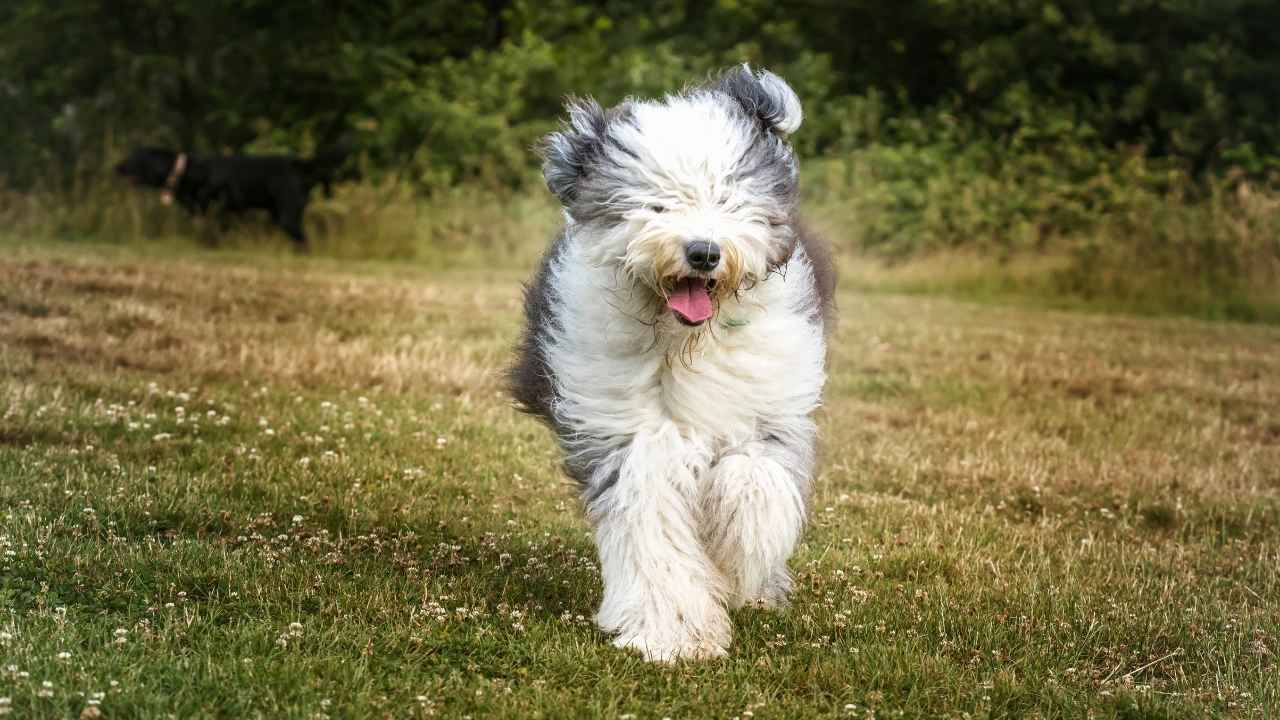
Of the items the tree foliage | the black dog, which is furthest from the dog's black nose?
the tree foliage

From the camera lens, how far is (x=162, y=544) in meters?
4.65

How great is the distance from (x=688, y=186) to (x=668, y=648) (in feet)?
4.20

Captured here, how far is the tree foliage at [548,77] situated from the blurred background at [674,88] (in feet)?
0.15

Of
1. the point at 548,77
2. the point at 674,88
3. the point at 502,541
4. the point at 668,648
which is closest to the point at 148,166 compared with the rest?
the point at 548,77

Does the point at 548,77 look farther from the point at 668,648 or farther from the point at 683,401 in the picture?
the point at 668,648

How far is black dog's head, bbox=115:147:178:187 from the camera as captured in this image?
16.5 m

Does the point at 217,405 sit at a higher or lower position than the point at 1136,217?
lower

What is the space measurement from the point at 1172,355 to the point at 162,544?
8.82 meters

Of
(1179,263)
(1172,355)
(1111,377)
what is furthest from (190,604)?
(1179,263)

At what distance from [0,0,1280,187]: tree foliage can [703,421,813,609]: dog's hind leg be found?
616 inches

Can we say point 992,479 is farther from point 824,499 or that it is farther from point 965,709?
point 965,709

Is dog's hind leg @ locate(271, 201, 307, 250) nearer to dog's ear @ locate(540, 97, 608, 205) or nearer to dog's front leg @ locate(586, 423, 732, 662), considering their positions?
dog's ear @ locate(540, 97, 608, 205)

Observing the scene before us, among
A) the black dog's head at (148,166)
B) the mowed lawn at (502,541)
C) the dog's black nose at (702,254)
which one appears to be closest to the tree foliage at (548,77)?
the black dog's head at (148,166)

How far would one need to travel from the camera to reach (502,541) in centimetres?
512
